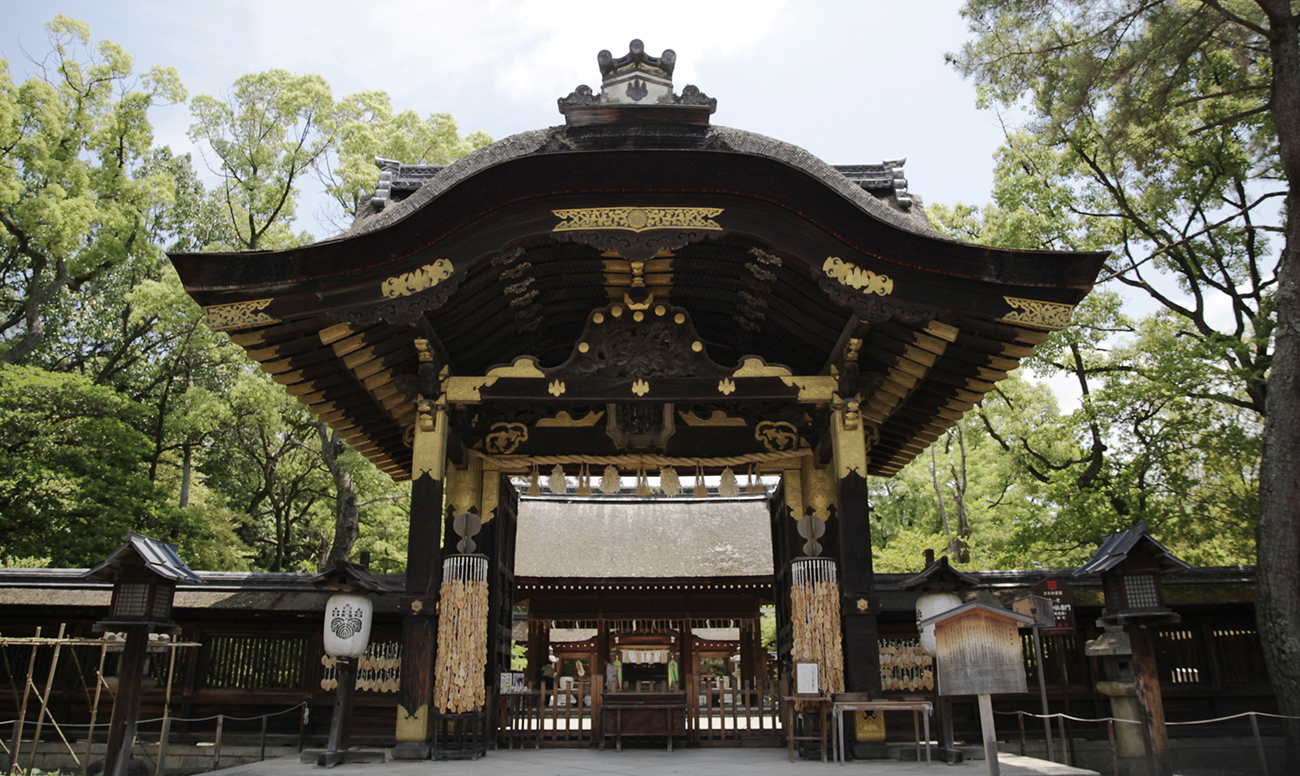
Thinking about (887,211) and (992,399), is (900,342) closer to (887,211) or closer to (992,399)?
(887,211)

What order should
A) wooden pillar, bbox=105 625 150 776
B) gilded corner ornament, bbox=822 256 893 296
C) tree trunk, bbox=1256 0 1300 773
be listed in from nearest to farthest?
wooden pillar, bbox=105 625 150 776 < gilded corner ornament, bbox=822 256 893 296 < tree trunk, bbox=1256 0 1300 773

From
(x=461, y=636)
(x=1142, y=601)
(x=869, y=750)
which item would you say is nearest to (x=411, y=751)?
(x=461, y=636)

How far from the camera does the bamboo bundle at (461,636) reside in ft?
25.3

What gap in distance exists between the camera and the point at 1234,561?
53.3ft

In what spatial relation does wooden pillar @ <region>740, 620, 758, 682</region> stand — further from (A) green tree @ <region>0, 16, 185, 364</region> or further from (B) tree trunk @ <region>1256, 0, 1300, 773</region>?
(A) green tree @ <region>0, 16, 185, 364</region>

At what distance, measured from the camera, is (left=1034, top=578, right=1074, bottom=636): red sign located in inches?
345

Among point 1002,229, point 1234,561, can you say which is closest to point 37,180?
point 1002,229

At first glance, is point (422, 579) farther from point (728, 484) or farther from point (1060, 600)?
point (1060, 600)

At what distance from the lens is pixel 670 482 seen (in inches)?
395

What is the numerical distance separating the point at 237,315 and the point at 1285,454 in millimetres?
11671

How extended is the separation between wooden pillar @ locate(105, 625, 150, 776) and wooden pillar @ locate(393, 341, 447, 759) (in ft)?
6.82

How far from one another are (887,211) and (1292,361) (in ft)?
20.7

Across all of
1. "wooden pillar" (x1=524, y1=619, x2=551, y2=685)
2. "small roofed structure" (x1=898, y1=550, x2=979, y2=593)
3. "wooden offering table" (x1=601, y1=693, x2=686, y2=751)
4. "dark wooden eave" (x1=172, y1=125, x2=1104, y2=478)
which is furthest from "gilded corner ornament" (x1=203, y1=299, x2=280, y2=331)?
"wooden pillar" (x1=524, y1=619, x2=551, y2=685)

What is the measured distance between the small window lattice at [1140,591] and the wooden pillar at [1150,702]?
193 mm
